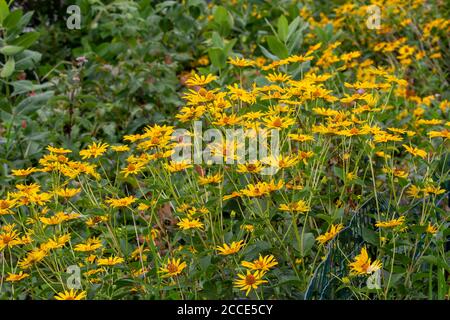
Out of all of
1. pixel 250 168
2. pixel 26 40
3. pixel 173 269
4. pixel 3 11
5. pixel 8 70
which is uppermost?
pixel 3 11

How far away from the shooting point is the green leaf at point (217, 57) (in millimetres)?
3588

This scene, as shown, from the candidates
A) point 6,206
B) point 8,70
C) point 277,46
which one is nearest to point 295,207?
point 6,206

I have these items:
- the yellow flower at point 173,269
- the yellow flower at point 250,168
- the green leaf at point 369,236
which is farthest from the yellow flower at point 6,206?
the green leaf at point 369,236

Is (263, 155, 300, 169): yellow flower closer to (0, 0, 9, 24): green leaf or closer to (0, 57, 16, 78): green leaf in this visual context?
(0, 57, 16, 78): green leaf

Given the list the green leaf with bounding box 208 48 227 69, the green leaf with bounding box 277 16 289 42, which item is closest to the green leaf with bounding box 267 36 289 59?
the green leaf with bounding box 277 16 289 42

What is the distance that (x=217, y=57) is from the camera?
3.62m

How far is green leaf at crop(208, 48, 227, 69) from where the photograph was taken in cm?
359

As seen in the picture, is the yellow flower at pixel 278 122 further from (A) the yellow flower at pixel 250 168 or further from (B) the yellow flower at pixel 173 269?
(B) the yellow flower at pixel 173 269

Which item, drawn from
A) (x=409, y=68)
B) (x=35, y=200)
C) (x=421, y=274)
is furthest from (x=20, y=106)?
(x=409, y=68)

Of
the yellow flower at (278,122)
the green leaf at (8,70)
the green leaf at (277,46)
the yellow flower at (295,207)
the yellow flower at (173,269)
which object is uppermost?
the green leaf at (277,46)

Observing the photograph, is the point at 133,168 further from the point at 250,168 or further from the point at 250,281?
the point at 250,281

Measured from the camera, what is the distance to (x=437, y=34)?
17.5ft

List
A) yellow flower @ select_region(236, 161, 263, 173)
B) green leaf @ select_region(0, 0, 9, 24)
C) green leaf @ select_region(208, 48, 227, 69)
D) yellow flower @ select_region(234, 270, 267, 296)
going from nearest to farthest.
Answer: yellow flower @ select_region(234, 270, 267, 296) → yellow flower @ select_region(236, 161, 263, 173) → green leaf @ select_region(208, 48, 227, 69) → green leaf @ select_region(0, 0, 9, 24)
